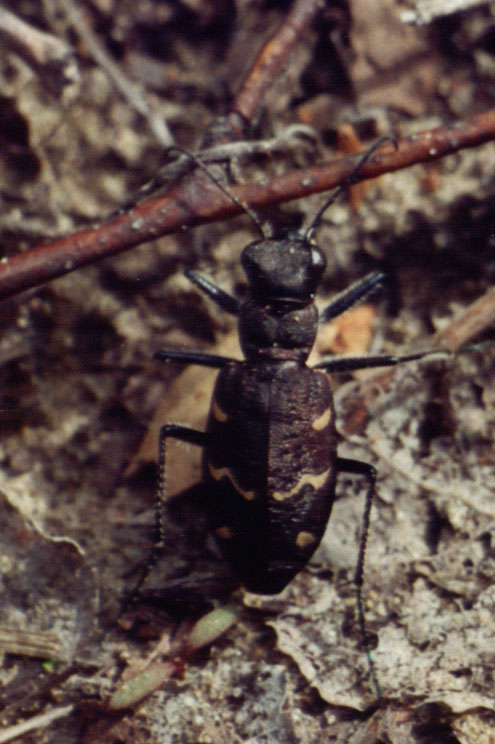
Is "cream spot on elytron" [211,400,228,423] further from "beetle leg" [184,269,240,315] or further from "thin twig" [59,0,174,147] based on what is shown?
"thin twig" [59,0,174,147]

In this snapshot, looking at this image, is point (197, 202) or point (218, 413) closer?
point (218, 413)

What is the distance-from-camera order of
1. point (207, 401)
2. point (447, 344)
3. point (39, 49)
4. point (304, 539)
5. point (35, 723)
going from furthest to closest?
point (39, 49) < point (207, 401) < point (447, 344) < point (304, 539) < point (35, 723)

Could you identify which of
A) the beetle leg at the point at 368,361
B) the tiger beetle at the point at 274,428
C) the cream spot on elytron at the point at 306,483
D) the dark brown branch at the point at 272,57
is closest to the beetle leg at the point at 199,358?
the tiger beetle at the point at 274,428

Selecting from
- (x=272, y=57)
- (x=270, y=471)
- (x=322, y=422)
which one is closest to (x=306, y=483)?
(x=270, y=471)

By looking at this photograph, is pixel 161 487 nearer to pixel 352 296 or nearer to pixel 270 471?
pixel 270 471

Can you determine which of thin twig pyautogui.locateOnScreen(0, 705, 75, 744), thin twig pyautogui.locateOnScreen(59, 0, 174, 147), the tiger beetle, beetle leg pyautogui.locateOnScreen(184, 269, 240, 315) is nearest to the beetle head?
the tiger beetle

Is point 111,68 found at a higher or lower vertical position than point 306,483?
higher

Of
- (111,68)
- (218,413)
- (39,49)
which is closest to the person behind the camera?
(218,413)

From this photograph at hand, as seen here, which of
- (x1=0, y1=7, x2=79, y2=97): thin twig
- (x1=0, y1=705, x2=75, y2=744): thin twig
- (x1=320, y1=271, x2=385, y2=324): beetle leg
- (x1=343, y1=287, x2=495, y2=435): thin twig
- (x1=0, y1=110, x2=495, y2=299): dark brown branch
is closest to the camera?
(x1=0, y1=705, x2=75, y2=744): thin twig
